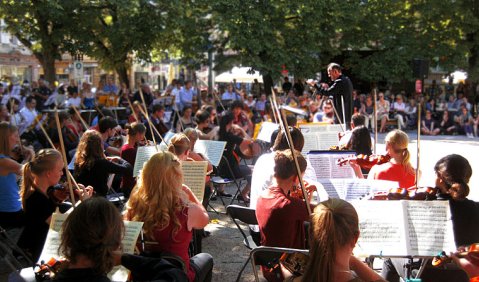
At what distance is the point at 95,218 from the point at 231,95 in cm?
1848

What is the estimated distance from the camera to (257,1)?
66.1ft

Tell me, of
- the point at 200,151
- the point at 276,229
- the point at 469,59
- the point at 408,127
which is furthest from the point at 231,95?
the point at 276,229

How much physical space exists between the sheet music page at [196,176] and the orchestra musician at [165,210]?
1170 millimetres

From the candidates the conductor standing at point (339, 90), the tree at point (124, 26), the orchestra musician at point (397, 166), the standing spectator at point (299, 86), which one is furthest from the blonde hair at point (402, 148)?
the standing spectator at point (299, 86)

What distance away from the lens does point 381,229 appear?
3211 millimetres

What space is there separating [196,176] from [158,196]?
1.37 metres

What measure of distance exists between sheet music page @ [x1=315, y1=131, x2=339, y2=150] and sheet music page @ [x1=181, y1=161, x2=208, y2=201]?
2.92m

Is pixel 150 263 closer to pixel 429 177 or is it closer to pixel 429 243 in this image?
pixel 429 243

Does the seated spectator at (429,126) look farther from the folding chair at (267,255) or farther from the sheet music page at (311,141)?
the folding chair at (267,255)

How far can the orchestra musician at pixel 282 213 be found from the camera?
11.8 ft

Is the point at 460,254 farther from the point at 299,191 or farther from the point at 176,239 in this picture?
the point at 176,239

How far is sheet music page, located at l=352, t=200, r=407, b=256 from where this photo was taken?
10.4 ft

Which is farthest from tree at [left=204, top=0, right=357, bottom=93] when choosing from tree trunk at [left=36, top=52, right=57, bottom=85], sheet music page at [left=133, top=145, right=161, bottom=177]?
sheet music page at [left=133, top=145, right=161, bottom=177]

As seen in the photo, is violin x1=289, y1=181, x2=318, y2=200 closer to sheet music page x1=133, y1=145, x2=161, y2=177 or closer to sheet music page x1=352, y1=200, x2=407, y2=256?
sheet music page x1=352, y1=200, x2=407, y2=256
